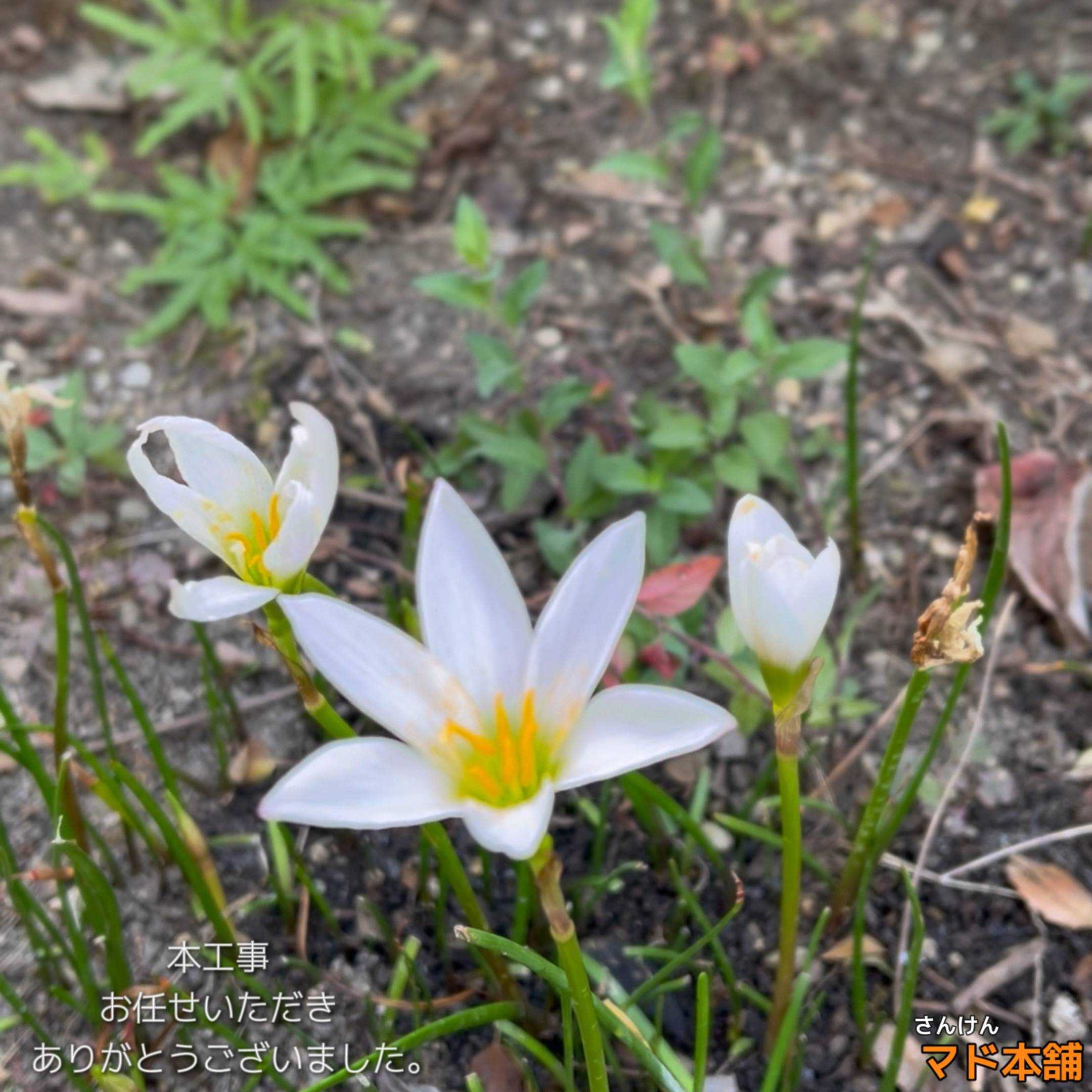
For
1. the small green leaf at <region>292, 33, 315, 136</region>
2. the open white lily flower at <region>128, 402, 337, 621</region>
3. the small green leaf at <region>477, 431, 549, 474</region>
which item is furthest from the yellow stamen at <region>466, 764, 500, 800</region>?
the small green leaf at <region>292, 33, 315, 136</region>

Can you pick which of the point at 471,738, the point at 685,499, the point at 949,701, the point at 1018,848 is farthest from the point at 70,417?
the point at 1018,848

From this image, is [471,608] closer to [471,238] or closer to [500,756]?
[500,756]

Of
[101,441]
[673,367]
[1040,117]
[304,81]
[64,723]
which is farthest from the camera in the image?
[1040,117]

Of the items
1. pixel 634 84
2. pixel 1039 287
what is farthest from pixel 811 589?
pixel 1039 287

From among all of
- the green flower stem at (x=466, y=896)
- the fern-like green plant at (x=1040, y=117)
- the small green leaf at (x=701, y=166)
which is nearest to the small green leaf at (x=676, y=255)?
the small green leaf at (x=701, y=166)

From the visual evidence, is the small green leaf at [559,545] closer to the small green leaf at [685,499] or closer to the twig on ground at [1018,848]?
the small green leaf at [685,499]

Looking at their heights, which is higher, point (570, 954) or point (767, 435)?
point (767, 435)

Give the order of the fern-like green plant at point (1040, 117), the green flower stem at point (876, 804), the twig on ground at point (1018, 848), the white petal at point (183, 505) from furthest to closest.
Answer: the fern-like green plant at point (1040, 117)
the twig on ground at point (1018, 848)
the green flower stem at point (876, 804)
the white petal at point (183, 505)
